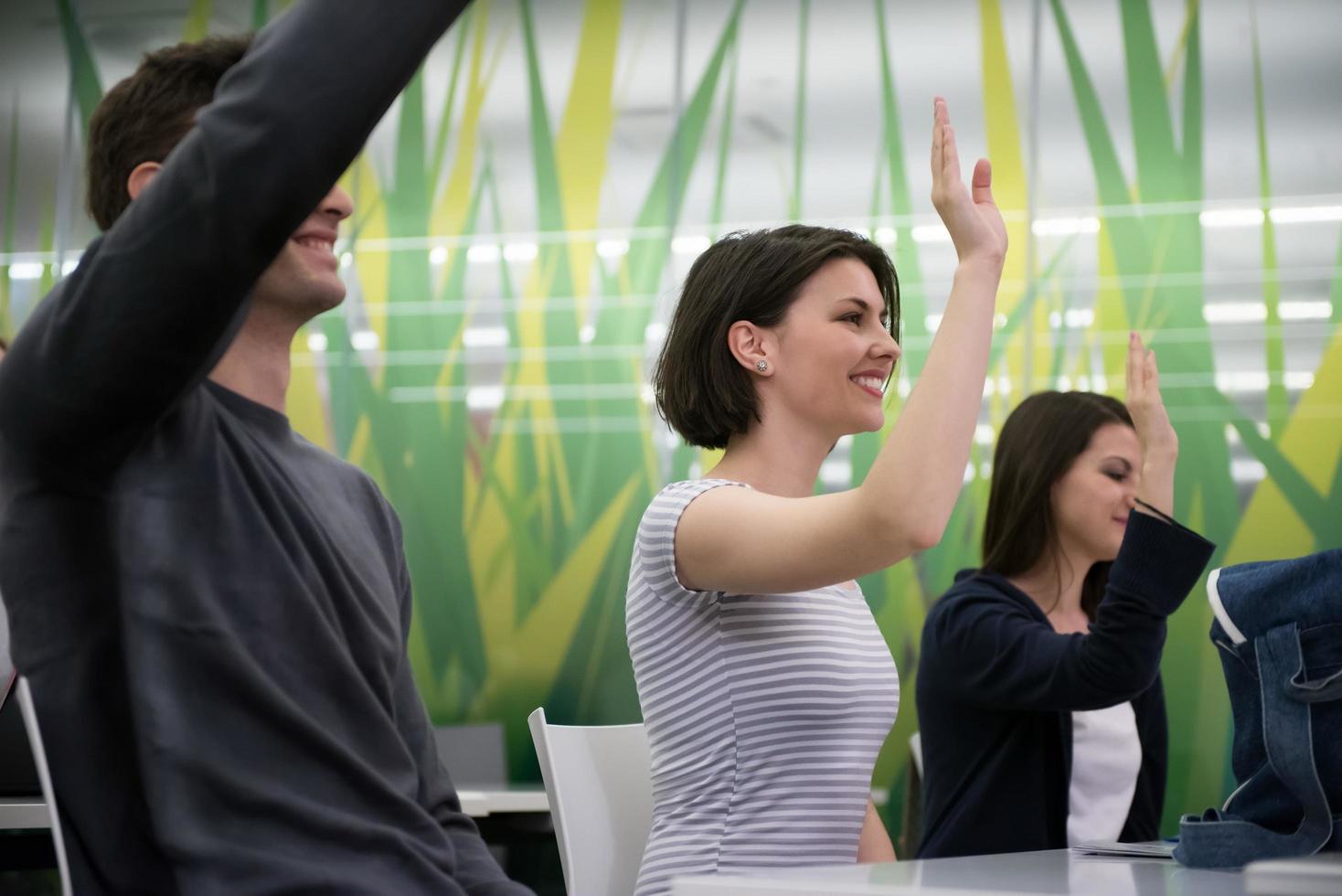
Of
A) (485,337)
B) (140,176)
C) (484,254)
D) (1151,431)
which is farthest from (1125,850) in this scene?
(484,254)

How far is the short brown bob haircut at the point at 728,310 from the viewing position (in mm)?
1765

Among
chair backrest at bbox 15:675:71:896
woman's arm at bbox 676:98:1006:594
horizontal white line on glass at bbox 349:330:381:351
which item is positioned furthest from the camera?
horizontal white line on glass at bbox 349:330:381:351

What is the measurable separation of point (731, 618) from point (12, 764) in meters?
1.41

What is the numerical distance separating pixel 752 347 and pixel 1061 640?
680mm

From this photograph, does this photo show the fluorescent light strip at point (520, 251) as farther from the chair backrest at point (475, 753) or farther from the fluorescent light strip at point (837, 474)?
the chair backrest at point (475, 753)

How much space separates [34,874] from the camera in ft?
10.6

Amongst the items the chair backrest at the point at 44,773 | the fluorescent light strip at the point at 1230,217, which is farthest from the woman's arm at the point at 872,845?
the fluorescent light strip at the point at 1230,217

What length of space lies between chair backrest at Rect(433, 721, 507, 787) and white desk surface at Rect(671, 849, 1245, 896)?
314 cm

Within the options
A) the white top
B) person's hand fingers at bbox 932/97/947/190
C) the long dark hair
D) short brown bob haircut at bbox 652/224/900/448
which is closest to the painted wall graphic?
the long dark hair

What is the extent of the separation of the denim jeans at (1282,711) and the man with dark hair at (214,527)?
728mm

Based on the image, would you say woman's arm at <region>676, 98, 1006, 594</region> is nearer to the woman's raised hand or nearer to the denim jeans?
the woman's raised hand

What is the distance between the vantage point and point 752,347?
176cm

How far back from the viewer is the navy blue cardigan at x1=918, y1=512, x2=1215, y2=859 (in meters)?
1.89

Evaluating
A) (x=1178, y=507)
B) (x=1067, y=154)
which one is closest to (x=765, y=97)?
(x=1067, y=154)
